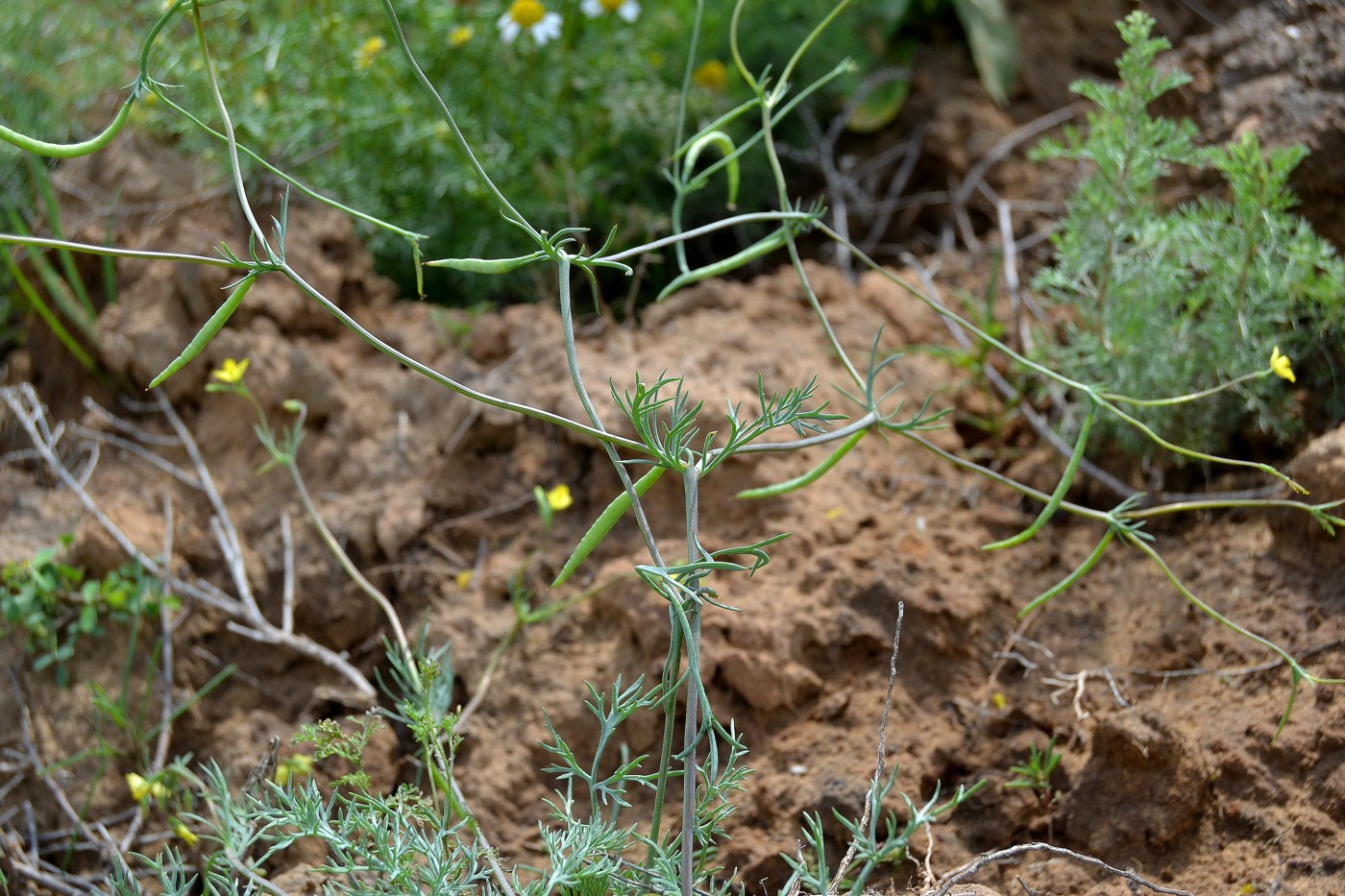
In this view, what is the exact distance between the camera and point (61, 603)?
2043 mm

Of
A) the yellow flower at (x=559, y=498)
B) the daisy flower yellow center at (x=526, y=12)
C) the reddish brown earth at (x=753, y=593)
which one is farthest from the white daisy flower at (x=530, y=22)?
the yellow flower at (x=559, y=498)

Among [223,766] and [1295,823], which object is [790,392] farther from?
[223,766]

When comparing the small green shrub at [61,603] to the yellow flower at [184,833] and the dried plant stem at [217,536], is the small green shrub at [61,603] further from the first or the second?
the yellow flower at [184,833]

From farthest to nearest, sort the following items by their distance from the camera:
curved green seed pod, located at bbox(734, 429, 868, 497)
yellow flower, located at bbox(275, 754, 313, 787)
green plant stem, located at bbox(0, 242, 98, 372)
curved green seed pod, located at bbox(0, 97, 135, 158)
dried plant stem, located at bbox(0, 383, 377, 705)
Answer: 1. green plant stem, located at bbox(0, 242, 98, 372)
2. dried plant stem, located at bbox(0, 383, 377, 705)
3. yellow flower, located at bbox(275, 754, 313, 787)
4. curved green seed pod, located at bbox(734, 429, 868, 497)
5. curved green seed pod, located at bbox(0, 97, 135, 158)

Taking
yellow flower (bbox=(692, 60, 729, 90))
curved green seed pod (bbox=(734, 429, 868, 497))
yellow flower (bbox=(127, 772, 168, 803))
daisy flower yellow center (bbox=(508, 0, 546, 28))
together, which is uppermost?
daisy flower yellow center (bbox=(508, 0, 546, 28))

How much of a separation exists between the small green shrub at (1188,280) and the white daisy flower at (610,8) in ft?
4.08

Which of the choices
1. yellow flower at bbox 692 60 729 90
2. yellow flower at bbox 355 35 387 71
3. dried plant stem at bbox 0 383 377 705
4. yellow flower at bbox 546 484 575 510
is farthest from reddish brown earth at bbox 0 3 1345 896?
yellow flower at bbox 692 60 729 90

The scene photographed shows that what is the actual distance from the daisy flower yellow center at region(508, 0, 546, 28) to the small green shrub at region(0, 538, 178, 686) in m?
Answer: 1.55

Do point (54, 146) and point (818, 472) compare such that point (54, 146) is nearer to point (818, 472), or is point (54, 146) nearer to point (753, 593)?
point (818, 472)

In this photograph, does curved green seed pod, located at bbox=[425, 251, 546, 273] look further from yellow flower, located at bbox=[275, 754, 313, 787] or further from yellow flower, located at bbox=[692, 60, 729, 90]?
yellow flower, located at bbox=[692, 60, 729, 90]

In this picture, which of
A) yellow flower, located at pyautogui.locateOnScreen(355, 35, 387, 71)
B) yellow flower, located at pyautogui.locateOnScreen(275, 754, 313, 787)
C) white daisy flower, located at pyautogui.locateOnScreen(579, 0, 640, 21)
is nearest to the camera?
yellow flower, located at pyautogui.locateOnScreen(275, 754, 313, 787)

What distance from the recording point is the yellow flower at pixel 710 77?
283 centimetres

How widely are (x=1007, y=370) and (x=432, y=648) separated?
1.36 m

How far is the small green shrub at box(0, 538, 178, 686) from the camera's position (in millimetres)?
1989
